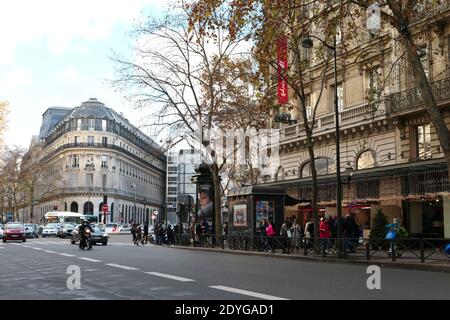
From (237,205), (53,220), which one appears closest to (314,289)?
(237,205)

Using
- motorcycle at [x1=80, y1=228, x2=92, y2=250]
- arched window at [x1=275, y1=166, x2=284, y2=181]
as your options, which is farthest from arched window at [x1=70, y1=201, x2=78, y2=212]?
motorcycle at [x1=80, y1=228, x2=92, y2=250]

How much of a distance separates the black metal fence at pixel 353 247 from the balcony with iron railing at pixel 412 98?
25.1 ft

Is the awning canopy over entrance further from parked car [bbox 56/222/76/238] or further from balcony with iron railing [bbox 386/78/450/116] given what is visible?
parked car [bbox 56/222/76/238]

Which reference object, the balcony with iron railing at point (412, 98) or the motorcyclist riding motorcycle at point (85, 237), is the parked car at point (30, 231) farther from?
the balcony with iron railing at point (412, 98)

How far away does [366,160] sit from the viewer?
31.5 m

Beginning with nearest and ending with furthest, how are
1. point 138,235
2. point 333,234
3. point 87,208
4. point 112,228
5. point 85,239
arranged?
1. point 333,234
2. point 85,239
3. point 138,235
4. point 112,228
5. point 87,208

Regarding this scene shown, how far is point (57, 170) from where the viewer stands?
108188 millimetres

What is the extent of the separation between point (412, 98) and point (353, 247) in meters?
9.79

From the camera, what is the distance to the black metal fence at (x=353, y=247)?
17.7 m

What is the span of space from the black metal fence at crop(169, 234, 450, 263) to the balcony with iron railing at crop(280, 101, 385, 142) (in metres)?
8.21

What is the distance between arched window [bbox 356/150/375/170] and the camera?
101 feet

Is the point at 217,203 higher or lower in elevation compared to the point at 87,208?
higher

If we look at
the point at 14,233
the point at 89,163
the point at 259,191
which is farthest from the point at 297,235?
the point at 89,163

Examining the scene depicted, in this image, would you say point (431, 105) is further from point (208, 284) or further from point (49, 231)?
point (49, 231)
